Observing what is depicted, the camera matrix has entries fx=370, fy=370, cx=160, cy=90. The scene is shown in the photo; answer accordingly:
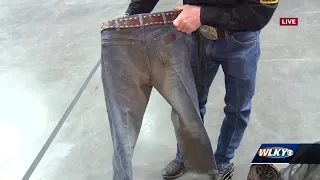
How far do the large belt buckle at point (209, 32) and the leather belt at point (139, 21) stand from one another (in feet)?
0.54

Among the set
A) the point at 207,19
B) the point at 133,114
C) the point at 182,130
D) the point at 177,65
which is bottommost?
the point at 182,130

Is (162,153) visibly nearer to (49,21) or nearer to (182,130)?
(182,130)

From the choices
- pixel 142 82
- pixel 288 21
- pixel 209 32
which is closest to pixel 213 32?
pixel 209 32

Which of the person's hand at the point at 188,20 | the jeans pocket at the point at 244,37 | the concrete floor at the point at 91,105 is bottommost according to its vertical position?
the concrete floor at the point at 91,105

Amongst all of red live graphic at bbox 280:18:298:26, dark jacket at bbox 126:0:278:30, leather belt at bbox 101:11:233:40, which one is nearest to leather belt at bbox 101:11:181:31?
leather belt at bbox 101:11:233:40

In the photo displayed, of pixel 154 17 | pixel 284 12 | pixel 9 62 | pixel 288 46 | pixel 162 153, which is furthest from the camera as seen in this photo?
pixel 284 12

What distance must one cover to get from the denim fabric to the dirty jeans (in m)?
0.12

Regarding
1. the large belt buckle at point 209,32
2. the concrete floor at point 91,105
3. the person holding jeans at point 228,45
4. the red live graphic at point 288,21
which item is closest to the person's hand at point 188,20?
the person holding jeans at point 228,45

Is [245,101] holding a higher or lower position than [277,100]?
higher

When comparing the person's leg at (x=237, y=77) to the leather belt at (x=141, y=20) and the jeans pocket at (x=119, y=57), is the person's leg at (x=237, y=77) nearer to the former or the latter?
the leather belt at (x=141, y=20)

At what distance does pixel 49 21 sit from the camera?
15.1 feet

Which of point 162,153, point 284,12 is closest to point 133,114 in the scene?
point 162,153

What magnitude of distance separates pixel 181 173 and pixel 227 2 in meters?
1.00

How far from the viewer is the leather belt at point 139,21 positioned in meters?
1.29
